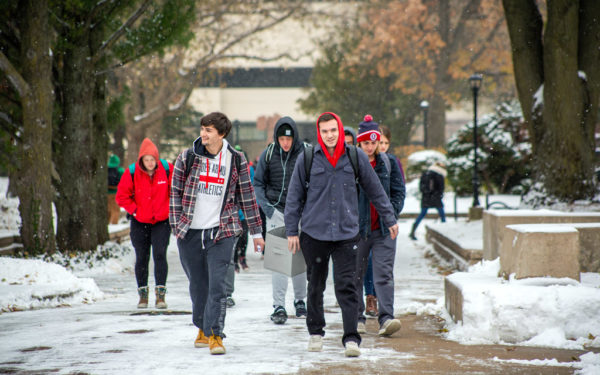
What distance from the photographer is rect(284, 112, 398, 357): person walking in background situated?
19.7 feet

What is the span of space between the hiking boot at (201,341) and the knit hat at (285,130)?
94.6 inches

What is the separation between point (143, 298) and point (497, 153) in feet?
65.6

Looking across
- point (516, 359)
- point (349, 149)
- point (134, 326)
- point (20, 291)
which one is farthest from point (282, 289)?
point (20, 291)

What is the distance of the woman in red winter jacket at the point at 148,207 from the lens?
8.55 meters

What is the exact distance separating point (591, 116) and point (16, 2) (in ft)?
32.1

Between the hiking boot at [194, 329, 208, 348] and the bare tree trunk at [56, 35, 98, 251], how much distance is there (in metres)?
8.23

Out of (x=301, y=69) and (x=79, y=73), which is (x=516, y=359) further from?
(x=301, y=69)

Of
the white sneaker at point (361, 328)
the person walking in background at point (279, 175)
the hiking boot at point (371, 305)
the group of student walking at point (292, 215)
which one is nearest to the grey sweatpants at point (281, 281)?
the person walking in background at point (279, 175)

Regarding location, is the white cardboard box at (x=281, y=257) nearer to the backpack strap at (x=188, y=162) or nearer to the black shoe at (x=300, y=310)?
the backpack strap at (x=188, y=162)

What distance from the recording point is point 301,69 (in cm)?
6284

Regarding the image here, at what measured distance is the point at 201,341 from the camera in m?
6.35

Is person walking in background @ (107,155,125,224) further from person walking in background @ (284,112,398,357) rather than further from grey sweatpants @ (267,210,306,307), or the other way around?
person walking in background @ (284,112,398,357)

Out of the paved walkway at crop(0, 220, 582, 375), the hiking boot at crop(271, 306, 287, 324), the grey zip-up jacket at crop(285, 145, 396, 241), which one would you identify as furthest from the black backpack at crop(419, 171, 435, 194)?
the grey zip-up jacket at crop(285, 145, 396, 241)

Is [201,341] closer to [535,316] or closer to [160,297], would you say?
[160,297]
